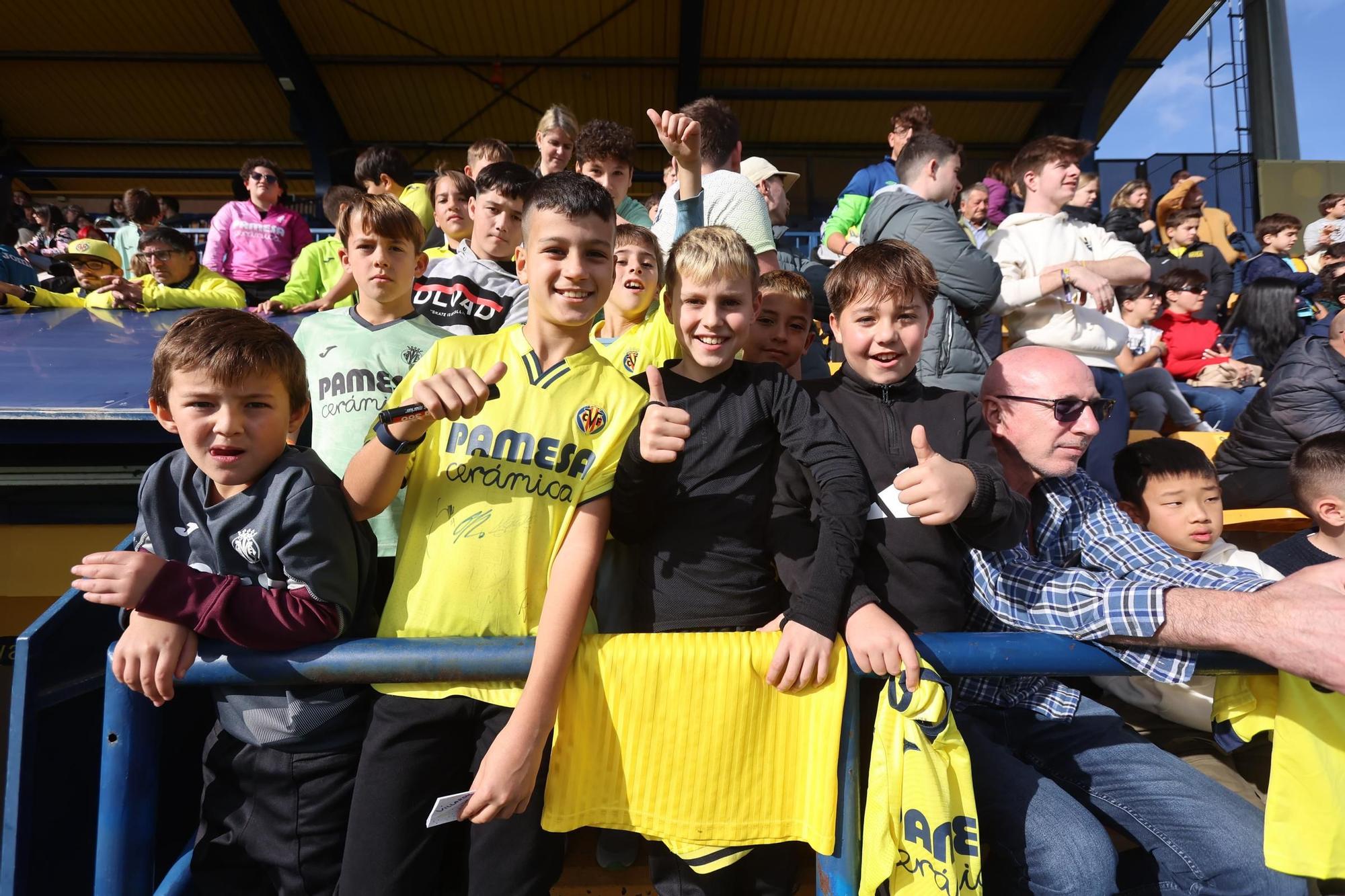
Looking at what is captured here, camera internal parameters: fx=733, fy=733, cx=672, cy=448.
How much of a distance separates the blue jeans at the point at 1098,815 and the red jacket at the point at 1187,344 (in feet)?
16.6

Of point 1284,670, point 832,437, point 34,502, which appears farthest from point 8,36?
point 1284,670

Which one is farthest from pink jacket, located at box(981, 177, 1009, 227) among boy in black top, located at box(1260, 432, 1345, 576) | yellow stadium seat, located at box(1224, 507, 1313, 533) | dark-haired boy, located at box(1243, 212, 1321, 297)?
boy in black top, located at box(1260, 432, 1345, 576)

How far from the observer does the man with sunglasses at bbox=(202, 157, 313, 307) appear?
5.96 m

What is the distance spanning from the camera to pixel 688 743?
1.56 meters

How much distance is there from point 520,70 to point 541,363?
12.5 meters

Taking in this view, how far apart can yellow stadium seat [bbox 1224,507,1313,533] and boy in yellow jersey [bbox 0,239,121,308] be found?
6530 millimetres

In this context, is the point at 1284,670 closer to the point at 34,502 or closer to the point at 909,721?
the point at 909,721

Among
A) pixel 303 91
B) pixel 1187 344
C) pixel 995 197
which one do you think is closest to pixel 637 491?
→ pixel 1187 344

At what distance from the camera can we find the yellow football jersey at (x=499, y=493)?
165 centimetres

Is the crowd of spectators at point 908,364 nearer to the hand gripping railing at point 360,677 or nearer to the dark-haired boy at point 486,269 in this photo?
the dark-haired boy at point 486,269

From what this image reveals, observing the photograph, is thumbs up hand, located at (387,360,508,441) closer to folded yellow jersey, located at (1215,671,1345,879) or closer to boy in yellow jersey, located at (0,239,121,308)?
folded yellow jersey, located at (1215,671,1345,879)

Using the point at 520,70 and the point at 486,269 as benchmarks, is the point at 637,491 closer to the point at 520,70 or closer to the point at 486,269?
the point at 486,269

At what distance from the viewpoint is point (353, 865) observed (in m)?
1.56

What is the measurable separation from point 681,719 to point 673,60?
1293cm
